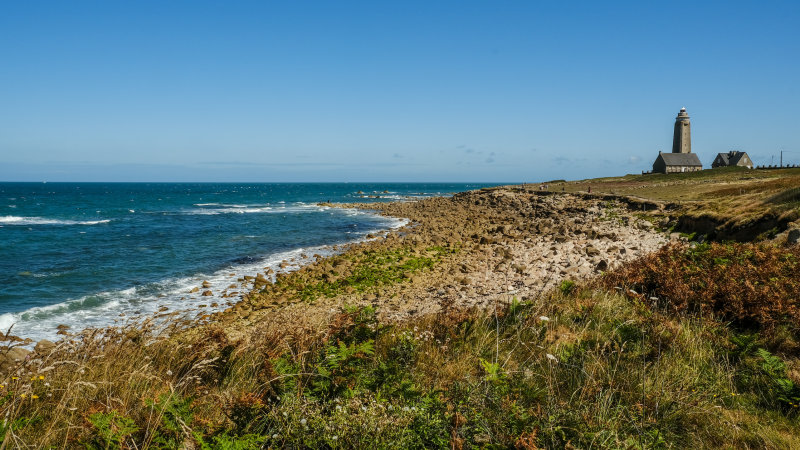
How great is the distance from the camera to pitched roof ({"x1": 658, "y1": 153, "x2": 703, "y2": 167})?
259ft

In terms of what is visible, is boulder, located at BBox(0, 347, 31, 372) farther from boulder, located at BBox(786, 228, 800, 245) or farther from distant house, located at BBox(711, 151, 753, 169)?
distant house, located at BBox(711, 151, 753, 169)

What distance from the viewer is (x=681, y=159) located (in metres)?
80.3

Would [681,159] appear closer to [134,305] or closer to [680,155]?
[680,155]

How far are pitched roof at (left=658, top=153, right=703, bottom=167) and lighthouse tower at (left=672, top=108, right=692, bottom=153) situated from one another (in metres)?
7.93

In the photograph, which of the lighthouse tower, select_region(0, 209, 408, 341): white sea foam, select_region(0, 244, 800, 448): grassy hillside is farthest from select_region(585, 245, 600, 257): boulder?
the lighthouse tower

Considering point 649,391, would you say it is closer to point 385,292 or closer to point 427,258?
point 385,292

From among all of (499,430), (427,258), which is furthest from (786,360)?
(427,258)

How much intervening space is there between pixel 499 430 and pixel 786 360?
3.94m

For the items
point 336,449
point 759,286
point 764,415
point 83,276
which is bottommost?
point 83,276

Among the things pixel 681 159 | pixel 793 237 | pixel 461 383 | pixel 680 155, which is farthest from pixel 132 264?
pixel 680 155

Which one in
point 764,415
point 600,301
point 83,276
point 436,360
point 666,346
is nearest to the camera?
point 764,415

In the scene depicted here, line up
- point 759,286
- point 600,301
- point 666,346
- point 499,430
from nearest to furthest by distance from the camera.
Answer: point 499,430
point 666,346
point 759,286
point 600,301

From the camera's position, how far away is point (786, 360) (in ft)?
15.3

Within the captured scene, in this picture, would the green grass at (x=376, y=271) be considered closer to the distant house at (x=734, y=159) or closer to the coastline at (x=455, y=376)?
the coastline at (x=455, y=376)
